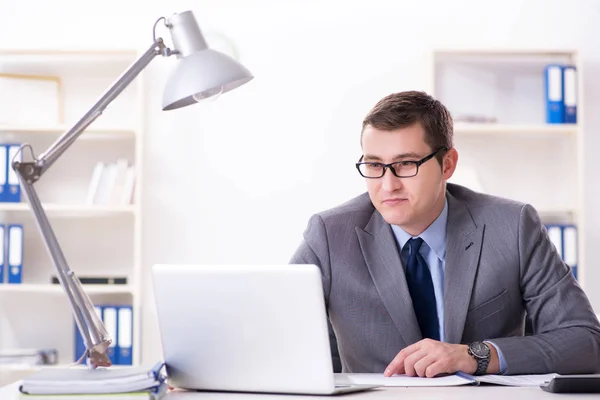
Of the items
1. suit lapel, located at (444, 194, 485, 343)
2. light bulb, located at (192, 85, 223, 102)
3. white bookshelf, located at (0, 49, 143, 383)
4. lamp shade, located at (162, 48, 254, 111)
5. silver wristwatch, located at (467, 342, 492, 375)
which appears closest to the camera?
lamp shade, located at (162, 48, 254, 111)

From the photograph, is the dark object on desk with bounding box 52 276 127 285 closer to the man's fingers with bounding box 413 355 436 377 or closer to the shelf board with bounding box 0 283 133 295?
the shelf board with bounding box 0 283 133 295

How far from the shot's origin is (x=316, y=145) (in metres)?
4.10

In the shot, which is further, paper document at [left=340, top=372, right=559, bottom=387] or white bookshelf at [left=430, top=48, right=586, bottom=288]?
white bookshelf at [left=430, top=48, right=586, bottom=288]

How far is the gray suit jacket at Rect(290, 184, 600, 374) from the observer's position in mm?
1940

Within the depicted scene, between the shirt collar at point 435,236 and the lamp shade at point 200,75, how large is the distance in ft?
2.35

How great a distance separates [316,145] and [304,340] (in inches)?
110

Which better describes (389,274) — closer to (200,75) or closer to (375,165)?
(375,165)

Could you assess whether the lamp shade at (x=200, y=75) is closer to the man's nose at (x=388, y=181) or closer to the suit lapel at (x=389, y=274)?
the man's nose at (x=388, y=181)

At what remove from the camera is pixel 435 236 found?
2066 mm

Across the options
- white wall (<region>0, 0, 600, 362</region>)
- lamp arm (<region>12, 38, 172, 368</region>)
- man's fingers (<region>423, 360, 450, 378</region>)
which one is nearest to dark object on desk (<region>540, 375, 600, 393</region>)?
man's fingers (<region>423, 360, 450, 378</region>)

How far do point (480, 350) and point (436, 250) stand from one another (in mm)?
387

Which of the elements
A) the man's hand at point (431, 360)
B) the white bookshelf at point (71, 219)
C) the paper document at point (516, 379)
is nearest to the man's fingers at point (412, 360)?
the man's hand at point (431, 360)

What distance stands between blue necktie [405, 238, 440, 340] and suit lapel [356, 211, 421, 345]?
5 centimetres

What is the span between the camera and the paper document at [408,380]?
5.01ft
